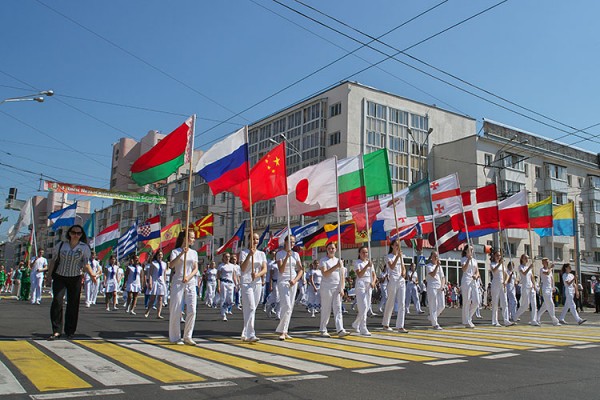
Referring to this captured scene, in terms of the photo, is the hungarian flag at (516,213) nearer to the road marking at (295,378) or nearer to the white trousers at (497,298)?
the white trousers at (497,298)

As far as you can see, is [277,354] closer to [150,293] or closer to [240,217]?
[150,293]

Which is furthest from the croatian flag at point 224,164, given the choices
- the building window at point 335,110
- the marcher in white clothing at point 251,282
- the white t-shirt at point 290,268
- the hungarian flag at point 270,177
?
the building window at point 335,110

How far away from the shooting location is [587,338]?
11.7 meters

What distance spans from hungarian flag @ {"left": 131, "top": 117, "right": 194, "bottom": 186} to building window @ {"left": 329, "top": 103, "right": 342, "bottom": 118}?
45.0m

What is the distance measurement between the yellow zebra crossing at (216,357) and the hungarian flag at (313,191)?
11.4 feet

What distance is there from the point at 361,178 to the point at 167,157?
564cm

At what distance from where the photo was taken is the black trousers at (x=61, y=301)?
30.8 ft

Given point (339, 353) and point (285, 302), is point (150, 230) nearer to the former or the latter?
point (285, 302)

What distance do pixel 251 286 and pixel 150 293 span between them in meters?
7.95

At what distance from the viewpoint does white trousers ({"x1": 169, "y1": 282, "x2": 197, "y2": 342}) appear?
9.47m

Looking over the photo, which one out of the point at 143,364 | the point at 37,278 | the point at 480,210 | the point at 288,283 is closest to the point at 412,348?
the point at 288,283

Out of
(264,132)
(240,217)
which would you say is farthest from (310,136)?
(240,217)

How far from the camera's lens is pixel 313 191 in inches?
531

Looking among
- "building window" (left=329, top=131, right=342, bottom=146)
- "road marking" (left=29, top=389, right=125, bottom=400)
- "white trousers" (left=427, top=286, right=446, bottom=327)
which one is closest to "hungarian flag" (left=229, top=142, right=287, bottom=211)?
"white trousers" (left=427, top=286, right=446, bottom=327)
